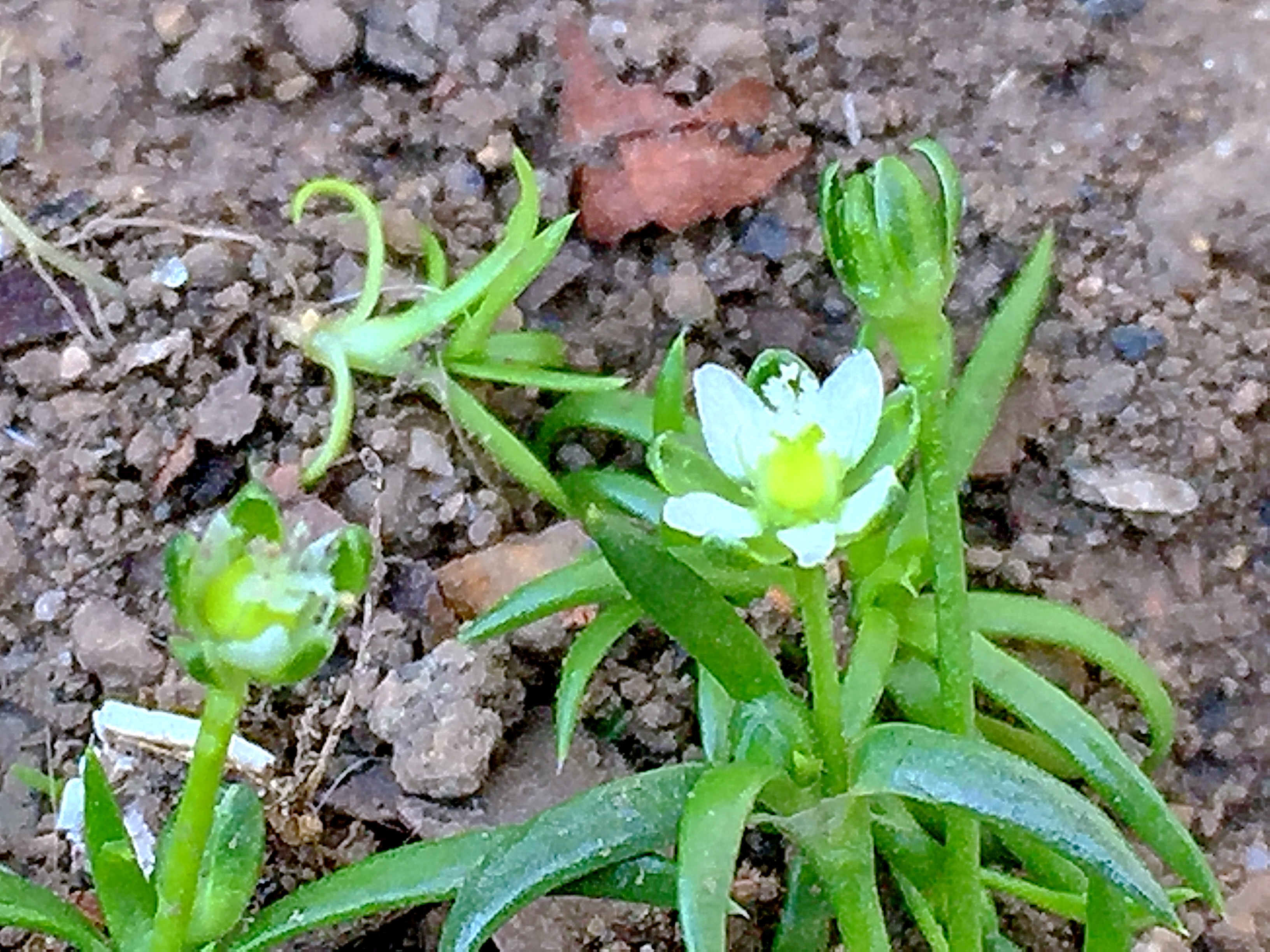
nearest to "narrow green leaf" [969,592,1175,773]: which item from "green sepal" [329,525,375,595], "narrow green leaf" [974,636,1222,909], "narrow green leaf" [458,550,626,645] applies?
"narrow green leaf" [974,636,1222,909]

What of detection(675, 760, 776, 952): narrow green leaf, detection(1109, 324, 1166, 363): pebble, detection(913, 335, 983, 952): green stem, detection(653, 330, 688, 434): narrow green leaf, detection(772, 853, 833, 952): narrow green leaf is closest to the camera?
detection(675, 760, 776, 952): narrow green leaf

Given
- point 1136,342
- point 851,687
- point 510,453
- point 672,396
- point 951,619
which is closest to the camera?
point 951,619

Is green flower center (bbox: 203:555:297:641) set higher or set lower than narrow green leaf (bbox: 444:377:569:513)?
higher

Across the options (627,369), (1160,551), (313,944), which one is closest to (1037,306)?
(1160,551)

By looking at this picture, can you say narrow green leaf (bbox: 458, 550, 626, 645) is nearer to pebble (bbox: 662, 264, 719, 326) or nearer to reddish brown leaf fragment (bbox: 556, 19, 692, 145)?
pebble (bbox: 662, 264, 719, 326)

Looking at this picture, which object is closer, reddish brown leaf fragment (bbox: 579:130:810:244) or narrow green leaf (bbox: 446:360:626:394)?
narrow green leaf (bbox: 446:360:626:394)

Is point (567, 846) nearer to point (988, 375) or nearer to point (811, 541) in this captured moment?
point (811, 541)

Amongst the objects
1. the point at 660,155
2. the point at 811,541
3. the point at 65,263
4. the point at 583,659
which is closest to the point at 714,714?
the point at 583,659

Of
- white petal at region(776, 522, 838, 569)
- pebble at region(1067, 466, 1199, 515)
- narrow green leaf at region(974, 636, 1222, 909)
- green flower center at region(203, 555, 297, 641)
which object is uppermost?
white petal at region(776, 522, 838, 569)
